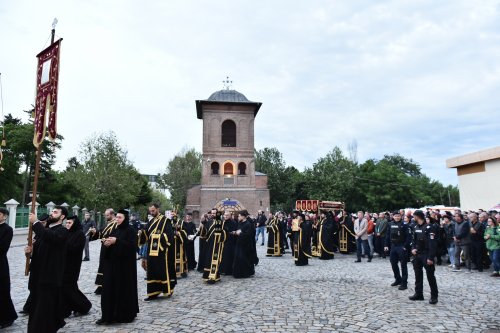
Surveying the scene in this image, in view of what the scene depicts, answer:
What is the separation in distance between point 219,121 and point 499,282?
115 ft

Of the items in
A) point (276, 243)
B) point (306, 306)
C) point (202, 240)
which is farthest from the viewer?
point (276, 243)

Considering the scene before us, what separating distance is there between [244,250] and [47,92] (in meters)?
6.77

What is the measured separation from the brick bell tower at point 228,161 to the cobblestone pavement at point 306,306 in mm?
29347

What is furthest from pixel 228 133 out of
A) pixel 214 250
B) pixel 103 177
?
pixel 214 250

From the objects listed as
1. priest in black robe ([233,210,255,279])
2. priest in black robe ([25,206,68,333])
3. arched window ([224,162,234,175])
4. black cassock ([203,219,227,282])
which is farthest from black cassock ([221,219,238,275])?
arched window ([224,162,234,175])

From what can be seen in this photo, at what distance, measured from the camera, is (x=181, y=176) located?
64688 millimetres

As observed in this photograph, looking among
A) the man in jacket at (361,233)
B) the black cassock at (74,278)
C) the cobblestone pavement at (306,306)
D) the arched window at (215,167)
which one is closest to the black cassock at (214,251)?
the cobblestone pavement at (306,306)

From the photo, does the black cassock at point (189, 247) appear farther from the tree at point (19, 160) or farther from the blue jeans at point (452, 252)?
the tree at point (19, 160)

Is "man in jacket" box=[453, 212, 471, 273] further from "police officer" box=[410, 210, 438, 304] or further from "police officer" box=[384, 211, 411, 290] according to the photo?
"police officer" box=[410, 210, 438, 304]

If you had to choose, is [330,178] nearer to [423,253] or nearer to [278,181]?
[278,181]

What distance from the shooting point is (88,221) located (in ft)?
47.9

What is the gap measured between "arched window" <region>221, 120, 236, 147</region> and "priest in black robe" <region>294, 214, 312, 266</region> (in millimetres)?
29063

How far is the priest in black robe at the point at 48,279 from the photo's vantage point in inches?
212

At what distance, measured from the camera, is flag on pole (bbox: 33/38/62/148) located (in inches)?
303
